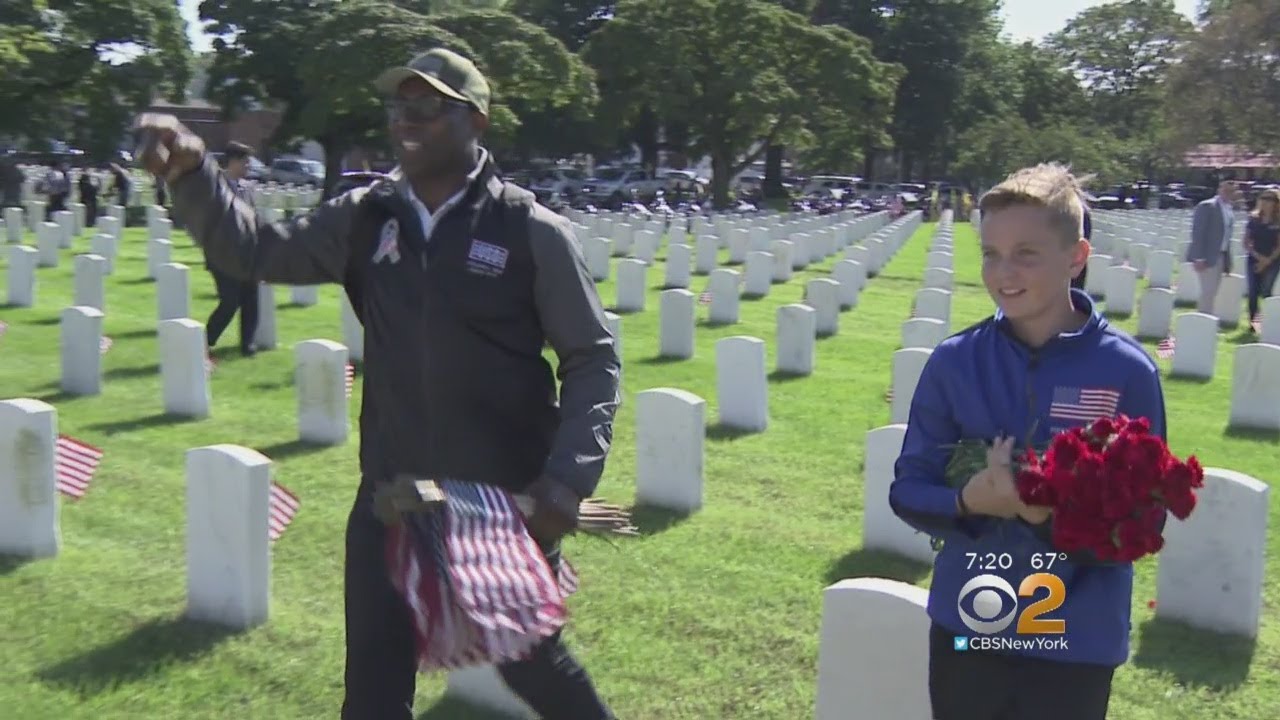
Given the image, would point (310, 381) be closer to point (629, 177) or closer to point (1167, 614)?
point (1167, 614)

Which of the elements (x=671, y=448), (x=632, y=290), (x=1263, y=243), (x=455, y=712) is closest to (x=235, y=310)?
(x=632, y=290)

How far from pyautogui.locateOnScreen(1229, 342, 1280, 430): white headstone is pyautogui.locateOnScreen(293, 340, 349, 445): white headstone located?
21.3 feet

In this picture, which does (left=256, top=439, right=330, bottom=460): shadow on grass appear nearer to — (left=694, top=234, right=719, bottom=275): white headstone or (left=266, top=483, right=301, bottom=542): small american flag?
(left=266, top=483, right=301, bottom=542): small american flag

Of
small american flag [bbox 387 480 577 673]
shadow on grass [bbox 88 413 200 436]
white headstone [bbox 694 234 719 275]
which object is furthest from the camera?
white headstone [bbox 694 234 719 275]

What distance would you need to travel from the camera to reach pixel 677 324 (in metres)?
12.6

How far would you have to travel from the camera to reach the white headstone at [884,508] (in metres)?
6.36

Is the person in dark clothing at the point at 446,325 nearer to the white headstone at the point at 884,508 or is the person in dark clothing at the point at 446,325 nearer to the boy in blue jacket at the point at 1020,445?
the boy in blue jacket at the point at 1020,445

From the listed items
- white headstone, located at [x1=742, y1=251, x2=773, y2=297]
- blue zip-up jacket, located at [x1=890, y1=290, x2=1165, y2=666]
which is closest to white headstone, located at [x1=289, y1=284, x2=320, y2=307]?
white headstone, located at [x1=742, y1=251, x2=773, y2=297]

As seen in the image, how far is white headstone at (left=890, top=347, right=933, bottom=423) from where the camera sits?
8656 mm

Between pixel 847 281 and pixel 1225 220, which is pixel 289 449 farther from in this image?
pixel 1225 220

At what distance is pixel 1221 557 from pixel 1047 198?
10.9 feet

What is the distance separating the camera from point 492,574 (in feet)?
9.39

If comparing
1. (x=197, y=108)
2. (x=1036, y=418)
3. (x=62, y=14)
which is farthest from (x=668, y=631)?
(x=197, y=108)

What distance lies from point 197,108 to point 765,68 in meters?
28.6
